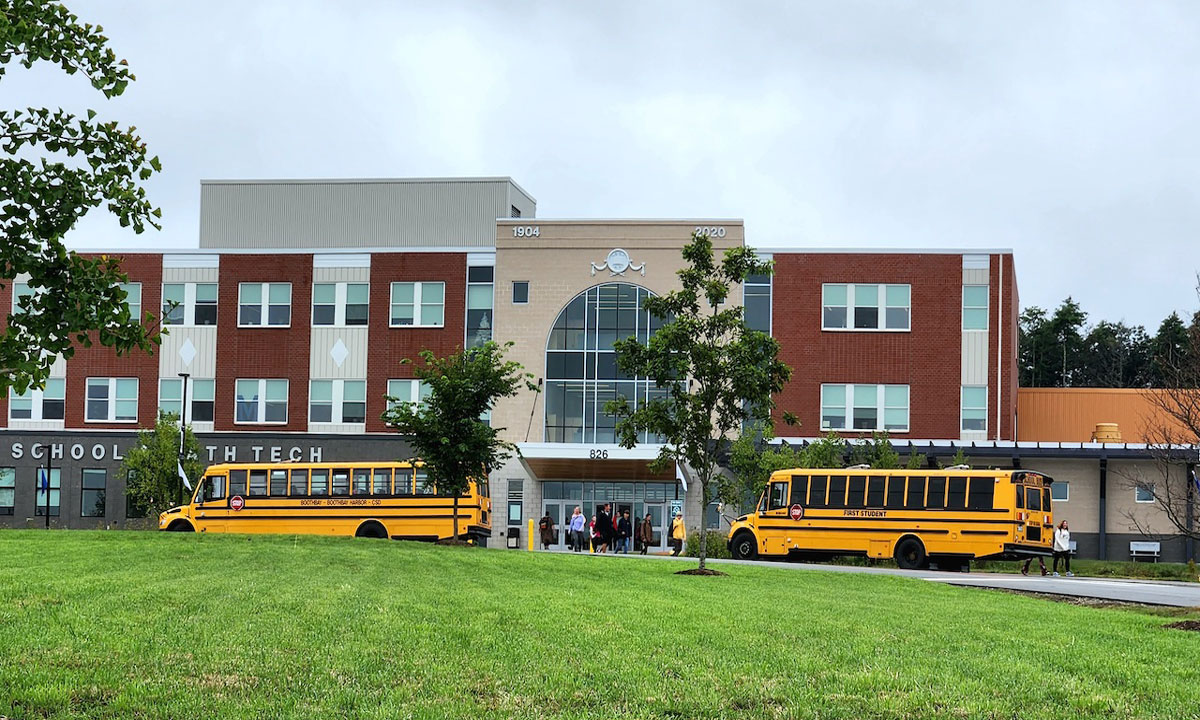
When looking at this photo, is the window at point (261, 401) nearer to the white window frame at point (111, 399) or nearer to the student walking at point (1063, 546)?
the white window frame at point (111, 399)

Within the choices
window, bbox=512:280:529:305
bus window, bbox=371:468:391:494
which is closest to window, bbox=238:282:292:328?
window, bbox=512:280:529:305

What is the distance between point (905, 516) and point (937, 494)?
1092 mm

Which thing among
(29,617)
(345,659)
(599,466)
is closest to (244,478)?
(599,466)

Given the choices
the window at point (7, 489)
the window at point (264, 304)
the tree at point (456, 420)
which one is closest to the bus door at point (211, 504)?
the tree at point (456, 420)

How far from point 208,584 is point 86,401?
46084 mm

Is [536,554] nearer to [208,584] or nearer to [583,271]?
[208,584]

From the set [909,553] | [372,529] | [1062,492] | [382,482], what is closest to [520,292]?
[382,482]

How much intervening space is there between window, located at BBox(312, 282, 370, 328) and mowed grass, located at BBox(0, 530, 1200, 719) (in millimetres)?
40288

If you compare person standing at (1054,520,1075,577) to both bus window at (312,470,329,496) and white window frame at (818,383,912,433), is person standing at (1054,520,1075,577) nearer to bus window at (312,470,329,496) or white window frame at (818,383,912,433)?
white window frame at (818,383,912,433)

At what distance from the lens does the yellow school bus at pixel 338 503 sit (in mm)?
45438

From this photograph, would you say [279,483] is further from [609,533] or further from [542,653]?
[542,653]

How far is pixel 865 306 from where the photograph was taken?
189 ft

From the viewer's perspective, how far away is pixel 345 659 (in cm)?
1112

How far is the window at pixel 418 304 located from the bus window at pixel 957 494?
25.9 m
